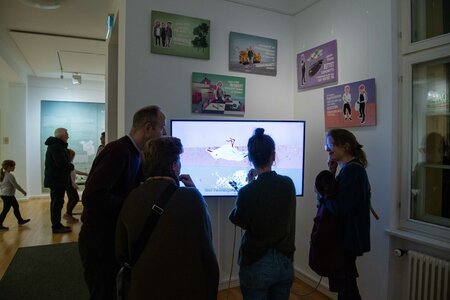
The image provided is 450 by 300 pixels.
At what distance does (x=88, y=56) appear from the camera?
223 inches

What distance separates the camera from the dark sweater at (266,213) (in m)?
1.46

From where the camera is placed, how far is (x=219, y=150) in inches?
99.9

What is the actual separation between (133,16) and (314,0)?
5.49ft

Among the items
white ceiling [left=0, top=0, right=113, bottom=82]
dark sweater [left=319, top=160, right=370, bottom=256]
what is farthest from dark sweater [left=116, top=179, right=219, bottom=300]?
white ceiling [left=0, top=0, right=113, bottom=82]

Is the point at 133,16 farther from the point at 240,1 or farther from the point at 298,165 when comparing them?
the point at 298,165

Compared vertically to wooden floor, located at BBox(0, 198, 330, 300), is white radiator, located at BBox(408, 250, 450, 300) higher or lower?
higher

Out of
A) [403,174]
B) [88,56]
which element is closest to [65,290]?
[403,174]

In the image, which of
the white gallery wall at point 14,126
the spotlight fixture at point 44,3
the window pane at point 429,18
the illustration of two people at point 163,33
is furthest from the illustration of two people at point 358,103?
the white gallery wall at point 14,126

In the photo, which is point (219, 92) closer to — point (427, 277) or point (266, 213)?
point (266, 213)

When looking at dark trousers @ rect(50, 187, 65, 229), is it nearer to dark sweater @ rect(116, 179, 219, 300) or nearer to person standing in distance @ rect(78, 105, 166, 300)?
person standing in distance @ rect(78, 105, 166, 300)

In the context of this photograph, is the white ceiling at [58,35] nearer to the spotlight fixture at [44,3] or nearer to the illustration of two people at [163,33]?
the spotlight fixture at [44,3]

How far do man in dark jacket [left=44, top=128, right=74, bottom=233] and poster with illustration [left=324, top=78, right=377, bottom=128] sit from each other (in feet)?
12.6

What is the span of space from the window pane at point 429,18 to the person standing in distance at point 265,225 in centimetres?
150

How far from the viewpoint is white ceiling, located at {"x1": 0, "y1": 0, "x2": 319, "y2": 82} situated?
354cm
